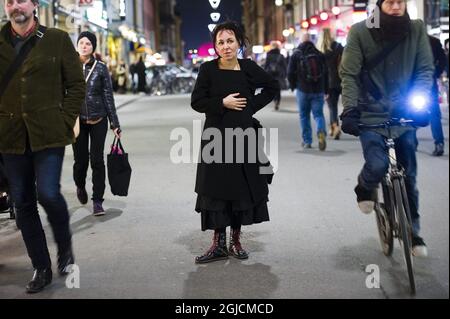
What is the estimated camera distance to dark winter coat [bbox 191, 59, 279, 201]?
18.9 ft

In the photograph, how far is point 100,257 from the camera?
20.1ft

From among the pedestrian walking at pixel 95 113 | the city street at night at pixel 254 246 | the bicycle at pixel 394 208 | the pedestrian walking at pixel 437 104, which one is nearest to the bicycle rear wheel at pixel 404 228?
the bicycle at pixel 394 208

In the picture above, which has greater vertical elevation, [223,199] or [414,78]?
[414,78]

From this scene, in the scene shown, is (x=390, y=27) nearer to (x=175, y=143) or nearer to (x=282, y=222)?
(x=282, y=222)

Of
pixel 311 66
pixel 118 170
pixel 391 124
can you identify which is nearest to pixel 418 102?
pixel 391 124

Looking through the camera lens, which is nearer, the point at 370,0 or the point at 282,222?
the point at 282,222

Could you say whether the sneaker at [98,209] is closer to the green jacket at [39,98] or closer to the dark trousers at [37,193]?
the dark trousers at [37,193]

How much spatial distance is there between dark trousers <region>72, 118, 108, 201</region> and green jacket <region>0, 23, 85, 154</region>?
2705mm

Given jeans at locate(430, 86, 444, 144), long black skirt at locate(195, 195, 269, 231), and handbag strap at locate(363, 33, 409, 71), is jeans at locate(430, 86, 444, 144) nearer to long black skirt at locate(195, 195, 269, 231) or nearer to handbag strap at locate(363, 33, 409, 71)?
long black skirt at locate(195, 195, 269, 231)

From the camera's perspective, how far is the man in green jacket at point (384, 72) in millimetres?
5250

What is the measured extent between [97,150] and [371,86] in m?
3.58

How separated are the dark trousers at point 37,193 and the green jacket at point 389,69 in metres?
2.00
